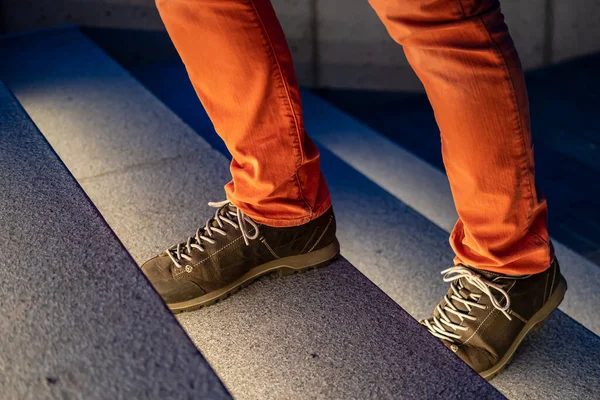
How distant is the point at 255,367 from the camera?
0.98 metres

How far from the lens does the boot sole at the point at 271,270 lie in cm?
110

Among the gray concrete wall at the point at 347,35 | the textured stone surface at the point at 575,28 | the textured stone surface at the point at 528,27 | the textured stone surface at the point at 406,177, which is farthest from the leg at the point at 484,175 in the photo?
the textured stone surface at the point at 575,28

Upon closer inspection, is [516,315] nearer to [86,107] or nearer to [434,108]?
[434,108]

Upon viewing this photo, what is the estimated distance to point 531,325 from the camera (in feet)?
3.58

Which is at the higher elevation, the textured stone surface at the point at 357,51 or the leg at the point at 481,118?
the leg at the point at 481,118

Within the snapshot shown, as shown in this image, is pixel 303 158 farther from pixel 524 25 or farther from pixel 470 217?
pixel 524 25

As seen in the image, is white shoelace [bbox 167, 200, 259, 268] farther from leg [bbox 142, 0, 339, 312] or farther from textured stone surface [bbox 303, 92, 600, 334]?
textured stone surface [bbox 303, 92, 600, 334]

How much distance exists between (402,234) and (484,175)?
82cm

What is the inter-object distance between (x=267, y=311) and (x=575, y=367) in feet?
1.54

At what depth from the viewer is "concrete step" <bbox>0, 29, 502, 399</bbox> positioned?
923 millimetres

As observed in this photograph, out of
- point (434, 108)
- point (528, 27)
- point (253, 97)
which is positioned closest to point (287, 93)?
point (253, 97)

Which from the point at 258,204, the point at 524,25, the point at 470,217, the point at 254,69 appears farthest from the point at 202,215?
the point at 524,25

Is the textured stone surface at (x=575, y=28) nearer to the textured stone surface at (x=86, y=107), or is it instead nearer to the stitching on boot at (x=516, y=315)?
the textured stone surface at (x=86, y=107)

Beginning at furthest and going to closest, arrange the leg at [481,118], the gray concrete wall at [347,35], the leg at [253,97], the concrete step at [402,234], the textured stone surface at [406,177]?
the gray concrete wall at [347,35] → the textured stone surface at [406,177] → the concrete step at [402,234] → the leg at [253,97] → the leg at [481,118]
